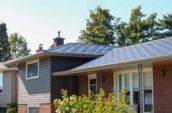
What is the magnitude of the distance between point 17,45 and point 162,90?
57.7 m

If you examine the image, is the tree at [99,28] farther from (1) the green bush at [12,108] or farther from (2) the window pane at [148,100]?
(2) the window pane at [148,100]

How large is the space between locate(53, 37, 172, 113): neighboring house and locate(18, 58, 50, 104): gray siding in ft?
Result: 6.37

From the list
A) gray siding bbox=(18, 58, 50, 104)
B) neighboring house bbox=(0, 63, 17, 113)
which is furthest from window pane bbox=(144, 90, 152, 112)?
neighboring house bbox=(0, 63, 17, 113)

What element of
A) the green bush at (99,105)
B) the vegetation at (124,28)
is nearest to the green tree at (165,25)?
the vegetation at (124,28)

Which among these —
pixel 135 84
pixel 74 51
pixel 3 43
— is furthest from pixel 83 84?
pixel 3 43

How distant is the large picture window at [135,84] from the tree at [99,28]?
2919 centimetres

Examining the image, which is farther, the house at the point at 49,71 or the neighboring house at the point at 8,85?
the neighboring house at the point at 8,85

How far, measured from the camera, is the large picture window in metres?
19.1

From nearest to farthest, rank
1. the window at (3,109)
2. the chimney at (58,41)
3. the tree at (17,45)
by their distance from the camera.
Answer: the chimney at (58,41) < the window at (3,109) < the tree at (17,45)

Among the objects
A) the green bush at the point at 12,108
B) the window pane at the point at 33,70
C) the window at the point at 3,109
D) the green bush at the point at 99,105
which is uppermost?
the window pane at the point at 33,70

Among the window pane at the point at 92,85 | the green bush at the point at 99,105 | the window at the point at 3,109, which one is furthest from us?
the window at the point at 3,109

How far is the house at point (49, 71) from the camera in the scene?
24.3 meters

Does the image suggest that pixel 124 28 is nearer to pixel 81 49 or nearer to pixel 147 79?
pixel 81 49

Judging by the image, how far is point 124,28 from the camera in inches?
1992
